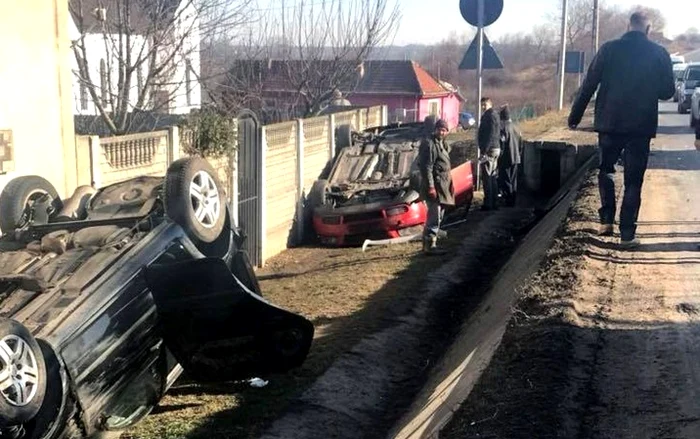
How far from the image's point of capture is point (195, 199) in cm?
682

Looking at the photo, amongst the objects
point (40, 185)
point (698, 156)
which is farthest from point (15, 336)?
point (698, 156)

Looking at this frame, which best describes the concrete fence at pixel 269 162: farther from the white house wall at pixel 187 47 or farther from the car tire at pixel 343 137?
the white house wall at pixel 187 47

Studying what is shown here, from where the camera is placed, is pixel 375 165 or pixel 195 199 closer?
pixel 195 199

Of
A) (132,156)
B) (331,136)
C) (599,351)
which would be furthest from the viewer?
(331,136)

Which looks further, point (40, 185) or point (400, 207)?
point (400, 207)

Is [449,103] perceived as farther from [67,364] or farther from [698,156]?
[67,364]

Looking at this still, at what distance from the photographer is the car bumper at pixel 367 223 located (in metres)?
14.3

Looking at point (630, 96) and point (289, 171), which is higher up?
point (630, 96)

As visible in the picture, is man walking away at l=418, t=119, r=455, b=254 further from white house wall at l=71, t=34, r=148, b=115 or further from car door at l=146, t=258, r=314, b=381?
white house wall at l=71, t=34, r=148, b=115

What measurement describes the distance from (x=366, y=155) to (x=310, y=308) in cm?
665

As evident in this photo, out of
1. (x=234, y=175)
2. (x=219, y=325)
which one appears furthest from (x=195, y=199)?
(x=234, y=175)

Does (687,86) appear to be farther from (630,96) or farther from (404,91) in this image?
(630,96)

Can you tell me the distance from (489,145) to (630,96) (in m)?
8.21

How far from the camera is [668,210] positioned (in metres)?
10.0
